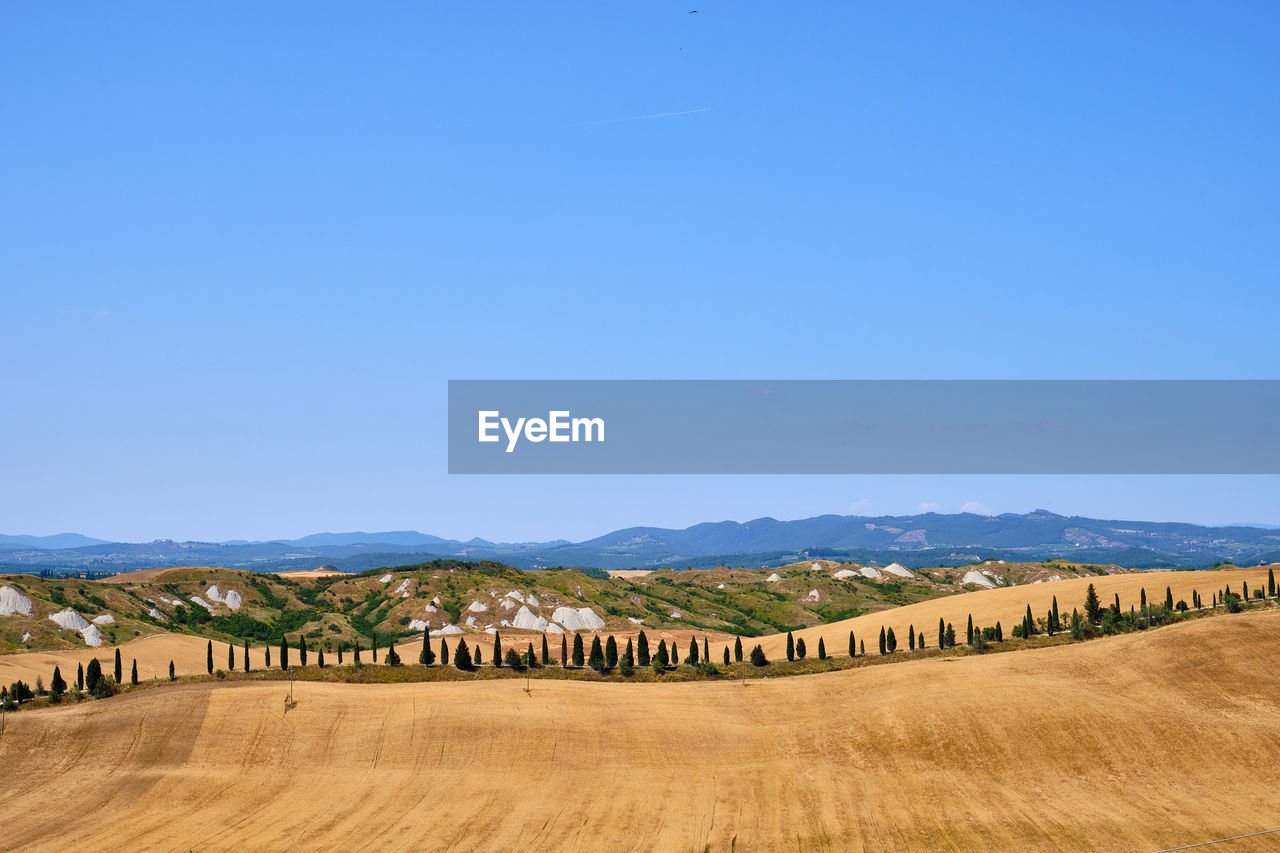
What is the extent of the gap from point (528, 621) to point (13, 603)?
87.1m

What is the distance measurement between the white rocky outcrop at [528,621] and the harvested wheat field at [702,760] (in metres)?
99.9

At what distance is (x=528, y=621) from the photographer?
639 feet

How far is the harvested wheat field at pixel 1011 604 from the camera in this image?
4946 inches

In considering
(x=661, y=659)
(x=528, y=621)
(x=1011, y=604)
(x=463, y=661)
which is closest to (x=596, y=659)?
(x=661, y=659)

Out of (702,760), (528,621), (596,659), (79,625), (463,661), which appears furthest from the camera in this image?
(528,621)

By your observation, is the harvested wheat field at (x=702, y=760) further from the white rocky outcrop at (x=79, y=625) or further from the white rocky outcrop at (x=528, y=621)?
the white rocky outcrop at (x=528, y=621)

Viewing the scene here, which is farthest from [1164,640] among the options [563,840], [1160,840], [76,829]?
[76,829]

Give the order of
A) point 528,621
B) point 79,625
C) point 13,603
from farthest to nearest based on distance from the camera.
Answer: point 528,621 < point 13,603 < point 79,625

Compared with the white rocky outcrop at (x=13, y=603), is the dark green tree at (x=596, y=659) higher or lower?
lower

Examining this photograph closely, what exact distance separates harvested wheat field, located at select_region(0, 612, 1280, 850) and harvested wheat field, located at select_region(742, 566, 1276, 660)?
103 feet

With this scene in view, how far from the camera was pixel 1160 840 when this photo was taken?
57.6m

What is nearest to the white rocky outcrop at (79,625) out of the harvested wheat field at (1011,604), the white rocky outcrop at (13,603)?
the white rocky outcrop at (13,603)

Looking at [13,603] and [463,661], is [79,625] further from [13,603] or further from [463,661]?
[463,661]

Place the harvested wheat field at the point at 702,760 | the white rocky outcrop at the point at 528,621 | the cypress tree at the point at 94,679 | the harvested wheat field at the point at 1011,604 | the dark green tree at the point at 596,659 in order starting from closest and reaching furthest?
1. the harvested wheat field at the point at 702,760
2. the cypress tree at the point at 94,679
3. the dark green tree at the point at 596,659
4. the harvested wheat field at the point at 1011,604
5. the white rocky outcrop at the point at 528,621
